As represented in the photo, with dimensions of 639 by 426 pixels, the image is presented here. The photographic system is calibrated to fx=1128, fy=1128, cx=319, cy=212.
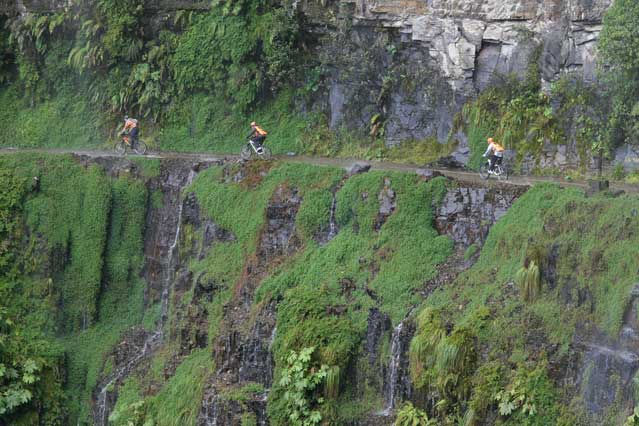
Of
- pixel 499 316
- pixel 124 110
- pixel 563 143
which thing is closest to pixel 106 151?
pixel 124 110

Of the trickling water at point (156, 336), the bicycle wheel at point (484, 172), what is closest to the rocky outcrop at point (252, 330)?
the trickling water at point (156, 336)

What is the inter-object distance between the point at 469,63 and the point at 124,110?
13064 millimetres

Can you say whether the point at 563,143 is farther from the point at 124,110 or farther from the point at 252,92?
the point at 124,110

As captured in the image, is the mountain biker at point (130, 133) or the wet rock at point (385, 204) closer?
the wet rock at point (385, 204)

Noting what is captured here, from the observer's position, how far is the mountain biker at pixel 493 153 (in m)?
30.5

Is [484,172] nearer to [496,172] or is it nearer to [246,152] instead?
[496,172]

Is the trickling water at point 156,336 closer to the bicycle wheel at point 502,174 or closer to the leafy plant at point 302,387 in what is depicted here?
the leafy plant at point 302,387

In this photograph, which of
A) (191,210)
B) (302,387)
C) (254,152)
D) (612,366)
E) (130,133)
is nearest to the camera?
(612,366)

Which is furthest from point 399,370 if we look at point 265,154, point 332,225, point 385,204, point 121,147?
point 121,147

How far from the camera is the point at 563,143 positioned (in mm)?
31750

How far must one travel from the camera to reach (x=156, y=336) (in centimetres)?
3312

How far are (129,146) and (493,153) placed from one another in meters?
12.6

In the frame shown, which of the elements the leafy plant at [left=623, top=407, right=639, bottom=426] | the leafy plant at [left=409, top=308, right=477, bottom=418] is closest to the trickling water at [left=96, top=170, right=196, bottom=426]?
the leafy plant at [left=409, top=308, right=477, bottom=418]

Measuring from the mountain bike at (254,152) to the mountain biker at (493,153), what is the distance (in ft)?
23.2
